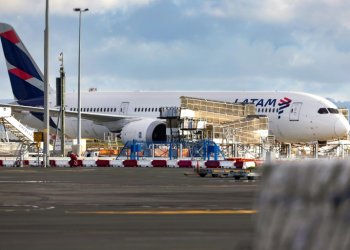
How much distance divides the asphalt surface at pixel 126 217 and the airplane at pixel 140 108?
36680mm

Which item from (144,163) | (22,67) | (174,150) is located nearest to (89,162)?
(144,163)

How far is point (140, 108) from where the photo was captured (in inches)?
3004

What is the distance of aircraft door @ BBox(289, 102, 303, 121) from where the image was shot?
67.5m

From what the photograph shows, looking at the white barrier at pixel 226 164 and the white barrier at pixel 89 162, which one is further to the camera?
the white barrier at pixel 89 162

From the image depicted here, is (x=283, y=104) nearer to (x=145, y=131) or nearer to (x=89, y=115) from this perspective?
(x=145, y=131)

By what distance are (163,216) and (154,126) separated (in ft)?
164

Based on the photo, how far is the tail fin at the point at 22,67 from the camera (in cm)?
8419

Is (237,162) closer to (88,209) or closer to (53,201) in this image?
(53,201)

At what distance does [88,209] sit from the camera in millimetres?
20234

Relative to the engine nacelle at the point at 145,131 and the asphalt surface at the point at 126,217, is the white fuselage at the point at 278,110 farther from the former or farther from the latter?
the asphalt surface at the point at 126,217

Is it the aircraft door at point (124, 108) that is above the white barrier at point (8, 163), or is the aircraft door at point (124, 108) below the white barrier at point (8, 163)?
above

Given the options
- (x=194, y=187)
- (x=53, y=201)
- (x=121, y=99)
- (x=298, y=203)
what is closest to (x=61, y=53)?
(x=121, y=99)

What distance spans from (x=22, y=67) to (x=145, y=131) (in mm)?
21317

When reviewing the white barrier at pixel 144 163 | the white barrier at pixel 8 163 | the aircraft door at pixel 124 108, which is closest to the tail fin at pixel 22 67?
the aircraft door at pixel 124 108
